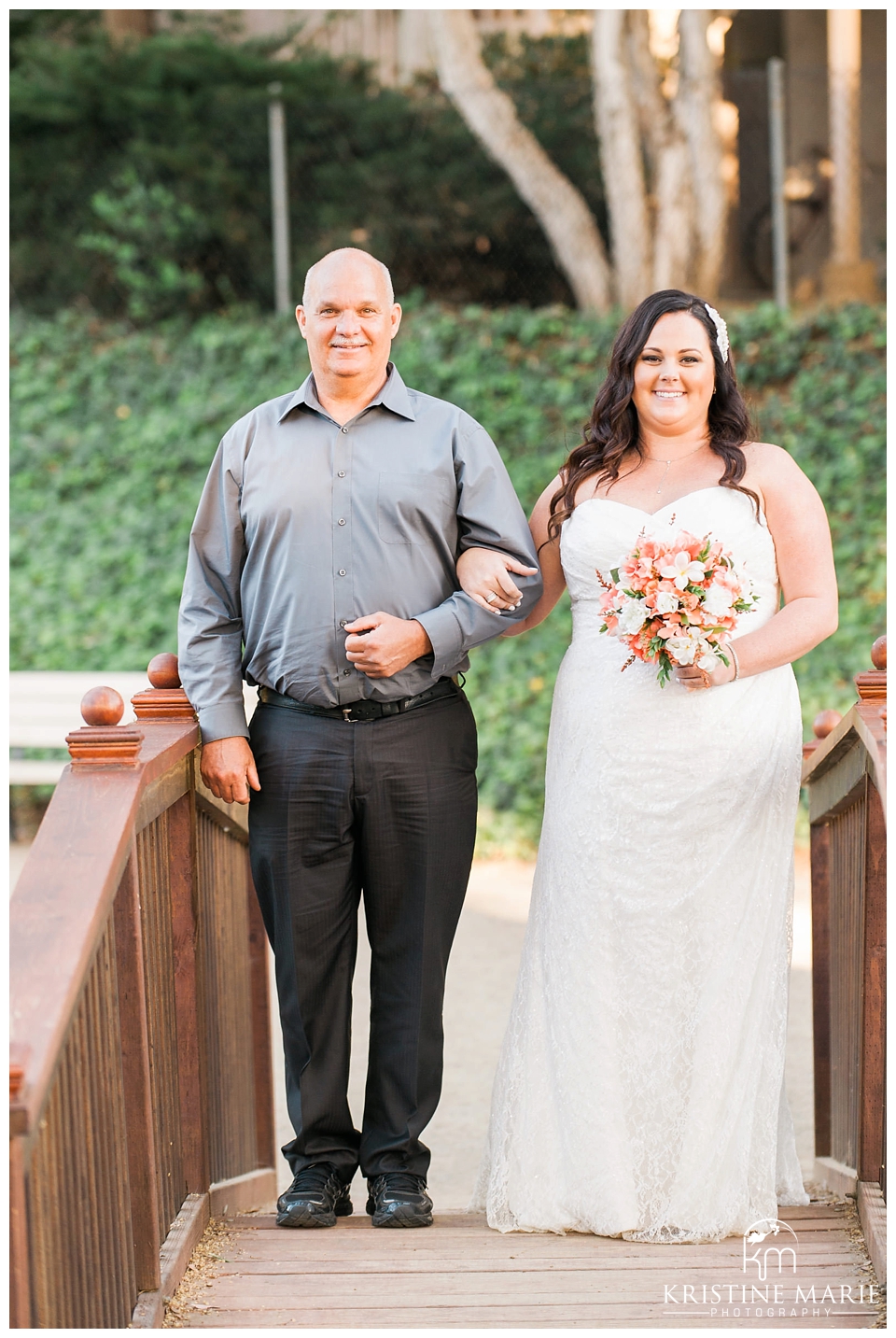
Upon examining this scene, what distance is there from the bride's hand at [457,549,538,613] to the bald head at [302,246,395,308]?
2.01 feet

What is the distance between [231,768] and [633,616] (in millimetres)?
924

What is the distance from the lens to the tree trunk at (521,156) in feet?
29.1

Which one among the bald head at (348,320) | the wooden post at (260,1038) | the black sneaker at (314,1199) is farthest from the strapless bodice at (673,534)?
the wooden post at (260,1038)

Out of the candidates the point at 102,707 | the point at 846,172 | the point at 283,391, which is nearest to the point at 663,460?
the point at 102,707

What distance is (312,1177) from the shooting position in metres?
3.18

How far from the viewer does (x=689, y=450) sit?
10.9 feet

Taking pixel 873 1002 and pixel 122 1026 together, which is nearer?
pixel 122 1026

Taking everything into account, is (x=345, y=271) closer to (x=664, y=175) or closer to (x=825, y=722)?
(x=825, y=722)

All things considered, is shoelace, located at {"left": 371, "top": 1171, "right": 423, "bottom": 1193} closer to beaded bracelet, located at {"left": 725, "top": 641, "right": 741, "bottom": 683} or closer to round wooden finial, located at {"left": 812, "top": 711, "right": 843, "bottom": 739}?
beaded bracelet, located at {"left": 725, "top": 641, "right": 741, "bottom": 683}

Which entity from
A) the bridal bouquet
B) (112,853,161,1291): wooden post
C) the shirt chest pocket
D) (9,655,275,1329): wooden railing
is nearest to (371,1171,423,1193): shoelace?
(9,655,275,1329): wooden railing

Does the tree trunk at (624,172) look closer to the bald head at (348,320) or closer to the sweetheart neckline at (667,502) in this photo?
the sweetheart neckline at (667,502)

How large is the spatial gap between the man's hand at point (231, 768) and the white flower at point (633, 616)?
860 mm

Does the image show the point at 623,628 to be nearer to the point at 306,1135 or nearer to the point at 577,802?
the point at 577,802

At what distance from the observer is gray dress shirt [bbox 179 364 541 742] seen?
3.07 meters
